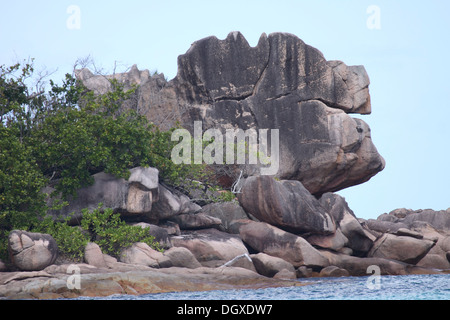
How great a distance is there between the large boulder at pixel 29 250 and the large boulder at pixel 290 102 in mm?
13658

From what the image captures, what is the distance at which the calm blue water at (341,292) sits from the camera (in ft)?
54.5

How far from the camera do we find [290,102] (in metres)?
32.2

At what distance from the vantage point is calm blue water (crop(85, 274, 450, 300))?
654 inches

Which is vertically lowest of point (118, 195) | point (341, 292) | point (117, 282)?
point (341, 292)

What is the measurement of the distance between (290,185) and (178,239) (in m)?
5.38

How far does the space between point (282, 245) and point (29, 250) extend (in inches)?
379

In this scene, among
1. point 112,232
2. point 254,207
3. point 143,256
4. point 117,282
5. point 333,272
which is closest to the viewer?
point 117,282

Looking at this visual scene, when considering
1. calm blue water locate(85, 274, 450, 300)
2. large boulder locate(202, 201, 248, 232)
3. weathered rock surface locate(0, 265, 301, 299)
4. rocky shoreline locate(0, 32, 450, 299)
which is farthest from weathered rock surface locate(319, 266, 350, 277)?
large boulder locate(202, 201, 248, 232)

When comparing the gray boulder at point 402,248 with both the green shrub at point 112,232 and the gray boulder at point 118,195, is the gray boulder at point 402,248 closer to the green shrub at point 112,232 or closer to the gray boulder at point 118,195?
the green shrub at point 112,232

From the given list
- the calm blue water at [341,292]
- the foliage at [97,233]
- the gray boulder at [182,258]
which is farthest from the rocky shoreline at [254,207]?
the calm blue water at [341,292]

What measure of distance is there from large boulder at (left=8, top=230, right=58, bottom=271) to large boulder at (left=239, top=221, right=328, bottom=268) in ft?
27.3

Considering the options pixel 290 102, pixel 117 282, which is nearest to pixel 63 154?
pixel 117 282

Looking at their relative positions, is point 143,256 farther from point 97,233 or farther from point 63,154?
point 63,154
